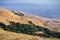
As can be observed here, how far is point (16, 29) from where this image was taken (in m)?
59.5

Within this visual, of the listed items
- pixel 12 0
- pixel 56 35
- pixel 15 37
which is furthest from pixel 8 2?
pixel 15 37

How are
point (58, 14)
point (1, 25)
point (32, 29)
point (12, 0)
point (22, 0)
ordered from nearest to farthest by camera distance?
point (1, 25)
point (32, 29)
point (58, 14)
point (12, 0)
point (22, 0)

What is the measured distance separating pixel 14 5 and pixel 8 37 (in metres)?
140

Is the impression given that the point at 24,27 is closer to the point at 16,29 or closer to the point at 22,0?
the point at 16,29

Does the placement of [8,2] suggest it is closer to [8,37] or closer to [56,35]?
[56,35]

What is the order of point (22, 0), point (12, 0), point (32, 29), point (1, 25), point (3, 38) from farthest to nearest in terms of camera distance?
1. point (22, 0)
2. point (12, 0)
3. point (32, 29)
4. point (1, 25)
5. point (3, 38)

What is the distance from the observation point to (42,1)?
7544 inches

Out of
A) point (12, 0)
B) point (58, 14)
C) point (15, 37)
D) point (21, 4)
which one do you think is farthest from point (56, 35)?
point (21, 4)

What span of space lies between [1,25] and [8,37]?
10713 mm

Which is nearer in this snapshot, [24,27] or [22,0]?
[24,27]

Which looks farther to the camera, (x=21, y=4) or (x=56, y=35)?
(x=21, y=4)

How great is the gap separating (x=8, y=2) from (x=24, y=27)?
117112 mm

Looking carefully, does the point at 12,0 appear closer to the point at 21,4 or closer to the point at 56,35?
the point at 21,4

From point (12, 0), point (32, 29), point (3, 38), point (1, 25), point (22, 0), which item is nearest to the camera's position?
point (3, 38)
